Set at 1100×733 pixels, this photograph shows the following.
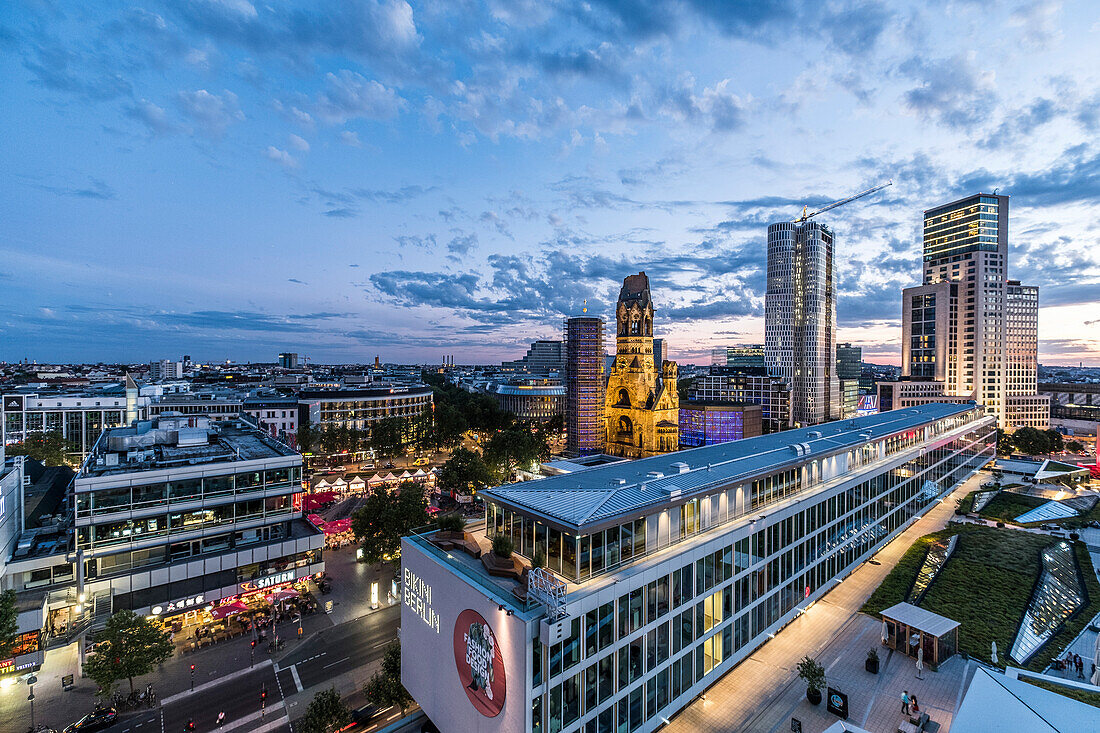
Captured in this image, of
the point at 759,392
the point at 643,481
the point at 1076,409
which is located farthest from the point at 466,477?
the point at 1076,409

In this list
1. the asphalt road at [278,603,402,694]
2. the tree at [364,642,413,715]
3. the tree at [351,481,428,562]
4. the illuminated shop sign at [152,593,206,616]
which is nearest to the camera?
the tree at [364,642,413,715]

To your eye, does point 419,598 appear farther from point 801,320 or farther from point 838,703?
point 801,320

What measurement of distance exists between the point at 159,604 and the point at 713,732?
39.2 m

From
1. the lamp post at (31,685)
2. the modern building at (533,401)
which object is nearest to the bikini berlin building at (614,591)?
the lamp post at (31,685)

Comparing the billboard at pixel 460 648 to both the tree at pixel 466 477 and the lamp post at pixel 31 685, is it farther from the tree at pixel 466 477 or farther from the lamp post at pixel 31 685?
the tree at pixel 466 477

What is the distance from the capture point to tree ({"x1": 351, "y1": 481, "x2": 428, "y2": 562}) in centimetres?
4675

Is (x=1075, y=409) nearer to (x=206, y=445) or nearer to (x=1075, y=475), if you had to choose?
(x=1075, y=475)

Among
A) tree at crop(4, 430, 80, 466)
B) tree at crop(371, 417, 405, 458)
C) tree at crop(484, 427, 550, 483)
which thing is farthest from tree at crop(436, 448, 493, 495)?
tree at crop(4, 430, 80, 466)

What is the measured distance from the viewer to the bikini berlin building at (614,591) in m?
20.5

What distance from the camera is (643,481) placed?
94.3 ft

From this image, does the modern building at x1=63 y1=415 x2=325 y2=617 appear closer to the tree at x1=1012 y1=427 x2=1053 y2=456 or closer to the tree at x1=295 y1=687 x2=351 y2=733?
the tree at x1=295 y1=687 x2=351 y2=733

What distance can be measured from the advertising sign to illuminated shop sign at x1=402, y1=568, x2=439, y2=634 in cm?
2259

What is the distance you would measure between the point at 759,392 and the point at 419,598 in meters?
148

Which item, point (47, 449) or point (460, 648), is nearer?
point (460, 648)
